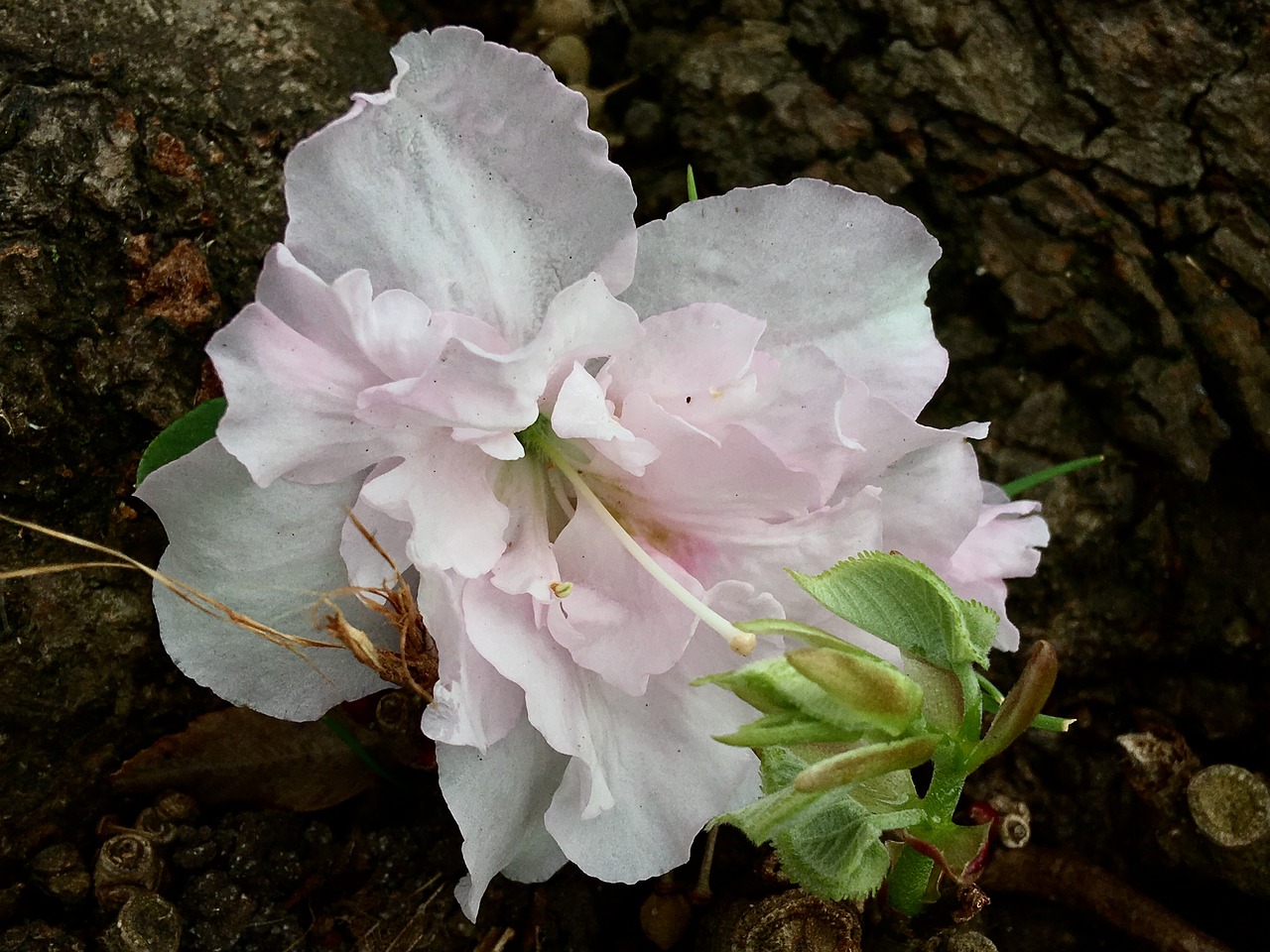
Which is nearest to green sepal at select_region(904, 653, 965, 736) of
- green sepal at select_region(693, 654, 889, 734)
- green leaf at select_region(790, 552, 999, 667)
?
green leaf at select_region(790, 552, 999, 667)

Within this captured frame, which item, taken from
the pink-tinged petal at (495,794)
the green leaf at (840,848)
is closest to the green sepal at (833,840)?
the green leaf at (840,848)

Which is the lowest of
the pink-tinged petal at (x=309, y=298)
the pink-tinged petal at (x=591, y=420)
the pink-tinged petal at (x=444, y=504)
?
the pink-tinged petal at (x=444, y=504)

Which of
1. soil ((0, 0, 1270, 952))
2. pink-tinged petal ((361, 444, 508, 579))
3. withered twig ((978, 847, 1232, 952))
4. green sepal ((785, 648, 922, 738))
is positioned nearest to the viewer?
green sepal ((785, 648, 922, 738))

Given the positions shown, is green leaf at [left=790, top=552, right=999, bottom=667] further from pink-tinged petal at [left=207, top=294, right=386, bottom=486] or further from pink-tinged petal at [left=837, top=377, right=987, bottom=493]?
pink-tinged petal at [left=207, top=294, right=386, bottom=486]

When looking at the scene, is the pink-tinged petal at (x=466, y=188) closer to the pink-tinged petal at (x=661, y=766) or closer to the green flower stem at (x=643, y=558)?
the green flower stem at (x=643, y=558)

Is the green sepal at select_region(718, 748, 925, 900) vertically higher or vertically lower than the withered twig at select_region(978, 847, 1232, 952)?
higher

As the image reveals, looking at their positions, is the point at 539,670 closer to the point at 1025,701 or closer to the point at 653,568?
the point at 653,568

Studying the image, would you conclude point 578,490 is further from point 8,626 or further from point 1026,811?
point 1026,811
